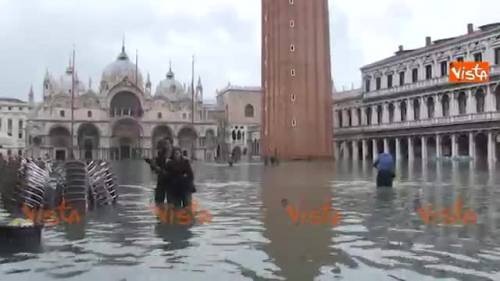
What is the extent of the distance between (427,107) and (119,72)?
147 feet

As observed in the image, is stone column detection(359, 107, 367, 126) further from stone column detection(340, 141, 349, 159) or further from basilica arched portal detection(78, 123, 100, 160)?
basilica arched portal detection(78, 123, 100, 160)

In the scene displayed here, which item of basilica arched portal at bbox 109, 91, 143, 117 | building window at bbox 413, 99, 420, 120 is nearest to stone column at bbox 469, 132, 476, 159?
building window at bbox 413, 99, 420, 120

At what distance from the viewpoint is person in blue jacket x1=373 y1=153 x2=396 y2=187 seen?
1348 cm

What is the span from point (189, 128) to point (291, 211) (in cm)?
6476

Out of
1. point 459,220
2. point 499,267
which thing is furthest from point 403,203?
point 499,267

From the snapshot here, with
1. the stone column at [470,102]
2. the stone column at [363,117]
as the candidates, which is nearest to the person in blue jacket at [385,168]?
the stone column at [470,102]

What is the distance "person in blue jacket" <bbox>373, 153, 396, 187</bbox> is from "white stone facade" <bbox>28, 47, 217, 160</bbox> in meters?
57.4

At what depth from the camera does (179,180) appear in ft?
31.2

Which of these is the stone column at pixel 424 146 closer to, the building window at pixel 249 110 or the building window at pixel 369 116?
the building window at pixel 369 116

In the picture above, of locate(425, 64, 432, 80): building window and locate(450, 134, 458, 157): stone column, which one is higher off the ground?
locate(425, 64, 432, 80): building window

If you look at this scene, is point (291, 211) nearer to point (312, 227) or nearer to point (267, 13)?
point (312, 227)

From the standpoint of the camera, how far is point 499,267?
5254 millimetres

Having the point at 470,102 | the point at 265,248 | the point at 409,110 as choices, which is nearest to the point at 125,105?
the point at 409,110

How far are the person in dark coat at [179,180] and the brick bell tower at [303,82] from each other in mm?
34951
